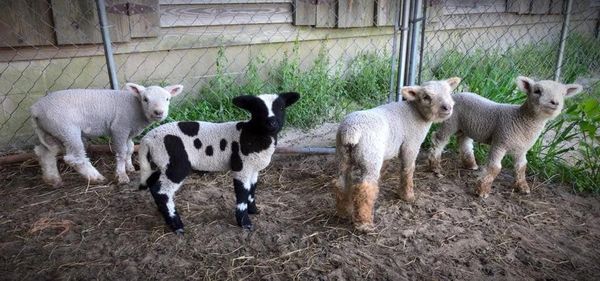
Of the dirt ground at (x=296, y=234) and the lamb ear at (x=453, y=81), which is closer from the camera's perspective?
the dirt ground at (x=296, y=234)

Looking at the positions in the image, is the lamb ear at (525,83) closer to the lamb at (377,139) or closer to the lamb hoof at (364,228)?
the lamb at (377,139)

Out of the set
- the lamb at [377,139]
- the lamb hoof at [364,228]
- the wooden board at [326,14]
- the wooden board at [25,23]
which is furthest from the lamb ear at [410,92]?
the wooden board at [25,23]

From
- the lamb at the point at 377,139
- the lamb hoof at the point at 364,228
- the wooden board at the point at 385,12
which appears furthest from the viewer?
the wooden board at the point at 385,12

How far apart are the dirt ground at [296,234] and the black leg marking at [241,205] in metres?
0.06

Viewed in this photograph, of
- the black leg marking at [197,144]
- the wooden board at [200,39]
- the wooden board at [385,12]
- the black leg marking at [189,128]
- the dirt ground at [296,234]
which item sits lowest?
the dirt ground at [296,234]

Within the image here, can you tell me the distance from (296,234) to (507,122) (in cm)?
193

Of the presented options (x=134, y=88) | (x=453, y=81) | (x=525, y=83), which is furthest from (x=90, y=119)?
(x=525, y=83)

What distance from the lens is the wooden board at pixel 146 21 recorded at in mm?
4699

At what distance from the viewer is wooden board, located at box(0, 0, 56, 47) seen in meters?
4.05

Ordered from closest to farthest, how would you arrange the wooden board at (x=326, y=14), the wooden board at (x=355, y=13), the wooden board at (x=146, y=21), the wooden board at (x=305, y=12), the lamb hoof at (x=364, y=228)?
the lamb hoof at (x=364, y=228), the wooden board at (x=146, y=21), the wooden board at (x=305, y=12), the wooden board at (x=326, y=14), the wooden board at (x=355, y=13)

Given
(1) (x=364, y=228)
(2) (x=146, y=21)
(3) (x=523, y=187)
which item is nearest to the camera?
(1) (x=364, y=228)

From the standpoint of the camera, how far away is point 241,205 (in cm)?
295

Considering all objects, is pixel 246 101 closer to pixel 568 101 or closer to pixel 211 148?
pixel 211 148

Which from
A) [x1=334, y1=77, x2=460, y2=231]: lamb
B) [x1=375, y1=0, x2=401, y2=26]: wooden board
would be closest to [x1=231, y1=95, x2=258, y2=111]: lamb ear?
[x1=334, y1=77, x2=460, y2=231]: lamb
